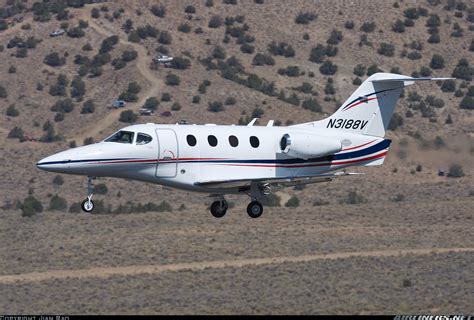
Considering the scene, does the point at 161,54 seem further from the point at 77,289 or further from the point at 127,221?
the point at 77,289

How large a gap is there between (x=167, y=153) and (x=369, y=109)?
9.34 m

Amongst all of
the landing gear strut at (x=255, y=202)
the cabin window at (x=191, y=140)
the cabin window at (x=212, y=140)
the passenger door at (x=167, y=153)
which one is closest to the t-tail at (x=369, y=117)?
the landing gear strut at (x=255, y=202)

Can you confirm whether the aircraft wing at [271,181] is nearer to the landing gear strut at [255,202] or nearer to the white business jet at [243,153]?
the white business jet at [243,153]

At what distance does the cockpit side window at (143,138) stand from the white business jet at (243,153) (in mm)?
37

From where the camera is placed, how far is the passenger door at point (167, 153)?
45500mm

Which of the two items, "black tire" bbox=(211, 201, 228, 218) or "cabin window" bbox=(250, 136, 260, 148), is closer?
"cabin window" bbox=(250, 136, 260, 148)

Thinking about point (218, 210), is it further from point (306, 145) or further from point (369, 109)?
point (369, 109)

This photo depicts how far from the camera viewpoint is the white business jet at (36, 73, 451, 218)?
45156 millimetres

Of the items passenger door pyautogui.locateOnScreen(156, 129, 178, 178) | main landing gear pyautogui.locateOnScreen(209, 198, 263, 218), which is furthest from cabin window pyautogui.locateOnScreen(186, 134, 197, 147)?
main landing gear pyautogui.locateOnScreen(209, 198, 263, 218)

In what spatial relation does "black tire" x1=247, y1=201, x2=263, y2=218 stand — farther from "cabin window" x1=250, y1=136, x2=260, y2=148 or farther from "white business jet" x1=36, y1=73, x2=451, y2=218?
"cabin window" x1=250, y1=136, x2=260, y2=148

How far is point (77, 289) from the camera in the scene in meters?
63.5

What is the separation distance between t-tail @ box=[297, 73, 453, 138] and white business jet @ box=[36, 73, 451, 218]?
0.04 meters

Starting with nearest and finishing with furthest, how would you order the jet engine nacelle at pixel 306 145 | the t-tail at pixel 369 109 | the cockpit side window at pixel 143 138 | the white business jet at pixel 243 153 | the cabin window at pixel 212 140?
1. the white business jet at pixel 243 153
2. the cockpit side window at pixel 143 138
3. the cabin window at pixel 212 140
4. the jet engine nacelle at pixel 306 145
5. the t-tail at pixel 369 109

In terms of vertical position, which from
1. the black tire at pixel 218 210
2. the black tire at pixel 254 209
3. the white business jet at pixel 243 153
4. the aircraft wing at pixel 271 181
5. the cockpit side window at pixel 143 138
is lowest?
the black tire at pixel 218 210
